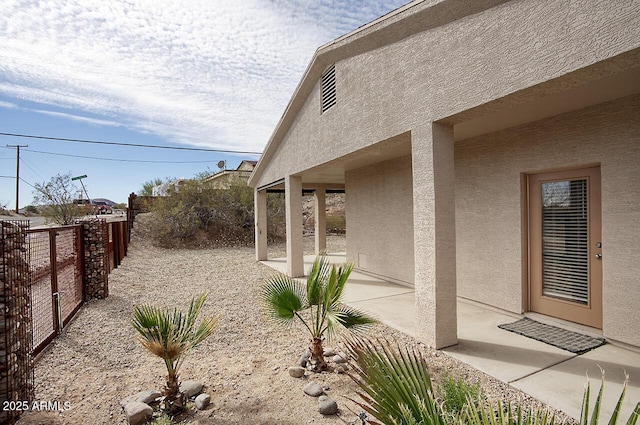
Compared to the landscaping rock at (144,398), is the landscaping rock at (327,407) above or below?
above

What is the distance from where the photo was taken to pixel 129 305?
742 centimetres

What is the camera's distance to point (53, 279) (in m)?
5.68

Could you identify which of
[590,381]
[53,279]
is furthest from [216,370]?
[590,381]

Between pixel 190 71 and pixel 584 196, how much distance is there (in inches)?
571

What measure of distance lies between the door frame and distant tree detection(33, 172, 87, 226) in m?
21.1

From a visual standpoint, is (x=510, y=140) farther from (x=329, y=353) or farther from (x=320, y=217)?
(x=320, y=217)

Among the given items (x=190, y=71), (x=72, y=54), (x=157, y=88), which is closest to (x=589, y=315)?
(x=190, y=71)

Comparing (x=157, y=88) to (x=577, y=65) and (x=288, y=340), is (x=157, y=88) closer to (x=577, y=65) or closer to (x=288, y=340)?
(x=288, y=340)

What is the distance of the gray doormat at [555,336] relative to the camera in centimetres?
432

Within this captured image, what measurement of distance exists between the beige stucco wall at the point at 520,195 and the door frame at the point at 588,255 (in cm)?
17

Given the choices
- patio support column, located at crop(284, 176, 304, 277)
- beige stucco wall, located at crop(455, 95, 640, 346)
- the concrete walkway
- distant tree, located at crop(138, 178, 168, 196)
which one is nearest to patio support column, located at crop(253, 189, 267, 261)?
patio support column, located at crop(284, 176, 304, 277)

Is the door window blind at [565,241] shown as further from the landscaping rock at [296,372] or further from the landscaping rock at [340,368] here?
the landscaping rock at [296,372]

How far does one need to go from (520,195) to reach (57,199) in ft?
72.1

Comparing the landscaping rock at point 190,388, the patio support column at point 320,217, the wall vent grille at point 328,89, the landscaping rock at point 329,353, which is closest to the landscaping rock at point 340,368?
the landscaping rock at point 329,353
